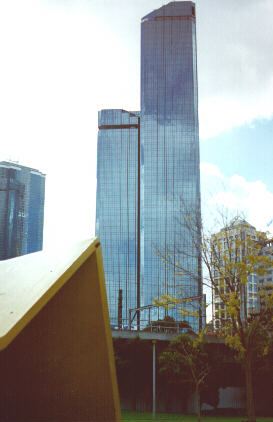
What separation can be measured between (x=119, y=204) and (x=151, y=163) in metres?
14.5

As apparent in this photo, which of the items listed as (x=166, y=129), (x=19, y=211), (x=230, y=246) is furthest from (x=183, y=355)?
(x=19, y=211)

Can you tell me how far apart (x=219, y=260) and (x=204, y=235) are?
59.5 inches

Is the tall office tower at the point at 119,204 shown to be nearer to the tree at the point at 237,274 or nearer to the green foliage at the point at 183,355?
the green foliage at the point at 183,355

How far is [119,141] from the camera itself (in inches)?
5733

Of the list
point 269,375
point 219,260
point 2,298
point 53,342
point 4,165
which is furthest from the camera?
point 4,165

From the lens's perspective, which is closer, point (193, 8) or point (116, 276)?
point (116, 276)

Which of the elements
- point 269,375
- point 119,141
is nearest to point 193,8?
point 119,141

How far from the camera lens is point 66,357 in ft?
23.3

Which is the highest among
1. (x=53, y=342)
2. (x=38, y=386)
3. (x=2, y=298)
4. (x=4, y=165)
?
(x=4, y=165)

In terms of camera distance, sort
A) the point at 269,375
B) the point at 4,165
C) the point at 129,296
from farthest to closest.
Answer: the point at 4,165
the point at 129,296
the point at 269,375

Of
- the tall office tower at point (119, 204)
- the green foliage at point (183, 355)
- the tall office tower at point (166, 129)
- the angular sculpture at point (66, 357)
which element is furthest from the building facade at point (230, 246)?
the tall office tower at point (119, 204)

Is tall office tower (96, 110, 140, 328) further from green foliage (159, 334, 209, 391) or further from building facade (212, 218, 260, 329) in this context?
building facade (212, 218, 260, 329)

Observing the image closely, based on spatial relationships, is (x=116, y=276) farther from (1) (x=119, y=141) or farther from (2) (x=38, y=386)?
(2) (x=38, y=386)

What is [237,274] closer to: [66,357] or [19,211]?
[66,357]
